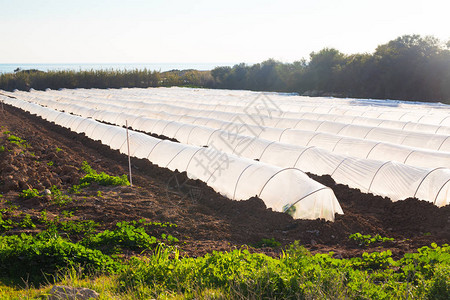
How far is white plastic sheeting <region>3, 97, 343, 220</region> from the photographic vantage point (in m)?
8.04

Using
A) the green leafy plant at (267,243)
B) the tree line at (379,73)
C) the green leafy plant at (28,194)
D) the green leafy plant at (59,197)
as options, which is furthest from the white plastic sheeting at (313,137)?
the tree line at (379,73)

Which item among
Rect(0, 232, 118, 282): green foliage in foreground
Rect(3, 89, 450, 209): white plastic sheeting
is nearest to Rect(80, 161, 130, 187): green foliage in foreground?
Rect(3, 89, 450, 209): white plastic sheeting

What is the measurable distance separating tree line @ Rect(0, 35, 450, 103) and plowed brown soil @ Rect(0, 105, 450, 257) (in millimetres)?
32111

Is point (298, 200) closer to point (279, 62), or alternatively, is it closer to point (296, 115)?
point (296, 115)

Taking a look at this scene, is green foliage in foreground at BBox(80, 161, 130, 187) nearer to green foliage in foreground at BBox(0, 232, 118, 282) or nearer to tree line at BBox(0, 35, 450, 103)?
green foliage in foreground at BBox(0, 232, 118, 282)

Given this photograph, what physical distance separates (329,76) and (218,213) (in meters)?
41.1

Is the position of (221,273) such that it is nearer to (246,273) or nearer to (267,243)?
(246,273)

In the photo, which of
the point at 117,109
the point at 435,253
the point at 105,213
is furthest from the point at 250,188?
the point at 117,109

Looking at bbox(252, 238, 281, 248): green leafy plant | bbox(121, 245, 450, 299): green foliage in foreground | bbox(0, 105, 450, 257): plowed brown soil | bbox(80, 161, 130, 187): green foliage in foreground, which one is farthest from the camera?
bbox(80, 161, 130, 187): green foliage in foreground

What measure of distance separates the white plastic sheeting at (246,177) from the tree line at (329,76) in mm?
32023

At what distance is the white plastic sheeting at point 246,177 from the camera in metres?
8.04

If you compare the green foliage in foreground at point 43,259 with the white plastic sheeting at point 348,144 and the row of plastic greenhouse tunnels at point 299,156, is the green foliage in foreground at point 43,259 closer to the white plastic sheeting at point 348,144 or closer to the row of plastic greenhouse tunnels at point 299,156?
the row of plastic greenhouse tunnels at point 299,156

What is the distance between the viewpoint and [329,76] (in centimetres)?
4634

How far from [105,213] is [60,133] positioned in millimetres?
13000
